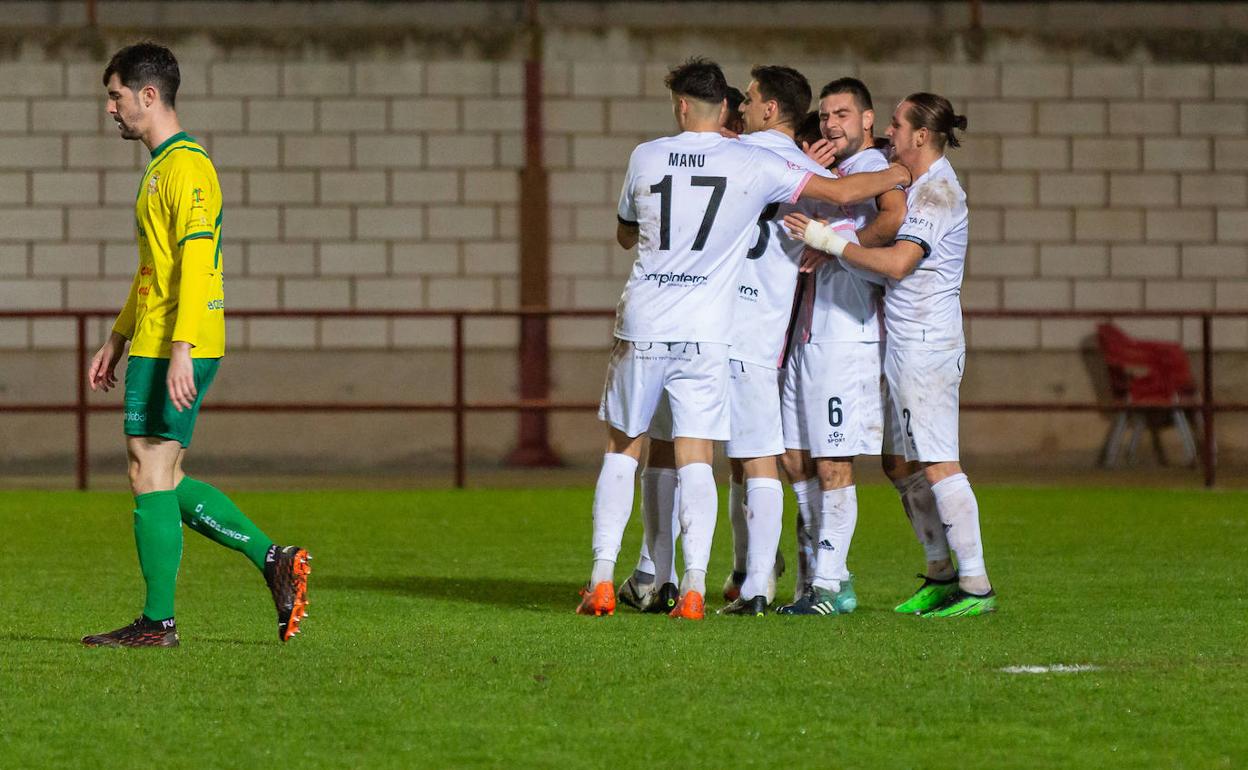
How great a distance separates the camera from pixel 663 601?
5.61 meters

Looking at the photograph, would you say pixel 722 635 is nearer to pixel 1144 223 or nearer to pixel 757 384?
pixel 757 384

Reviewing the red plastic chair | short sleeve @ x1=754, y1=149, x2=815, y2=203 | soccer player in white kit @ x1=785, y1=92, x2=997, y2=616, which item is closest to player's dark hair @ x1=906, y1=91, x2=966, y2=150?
soccer player in white kit @ x1=785, y1=92, x2=997, y2=616

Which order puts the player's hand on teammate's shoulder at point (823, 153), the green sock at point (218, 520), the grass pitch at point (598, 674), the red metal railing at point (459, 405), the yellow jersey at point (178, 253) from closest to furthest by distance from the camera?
1. the grass pitch at point (598, 674)
2. the yellow jersey at point (178, 253)
3. the green sock at point (218, 520)
4. the player's hand on teammate's shoulder at point (823, 153)
5. the red metal railing at point (459, 405)

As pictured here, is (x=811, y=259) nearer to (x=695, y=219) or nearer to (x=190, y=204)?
(x=695, y=219)

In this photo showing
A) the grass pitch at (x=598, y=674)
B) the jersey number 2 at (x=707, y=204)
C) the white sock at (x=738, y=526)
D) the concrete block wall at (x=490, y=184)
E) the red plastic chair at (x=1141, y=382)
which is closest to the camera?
the grass pitch at (x=598, y=674)

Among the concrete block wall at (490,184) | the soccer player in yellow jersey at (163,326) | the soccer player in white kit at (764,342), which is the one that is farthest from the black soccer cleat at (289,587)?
the concrete block wall at (490,184)

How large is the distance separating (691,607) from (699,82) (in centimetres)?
158

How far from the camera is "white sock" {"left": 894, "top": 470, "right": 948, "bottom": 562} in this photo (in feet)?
18.7

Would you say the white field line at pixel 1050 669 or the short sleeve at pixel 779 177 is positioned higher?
the short sleeve at pixel 779 177

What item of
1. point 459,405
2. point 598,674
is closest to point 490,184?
point 459,405

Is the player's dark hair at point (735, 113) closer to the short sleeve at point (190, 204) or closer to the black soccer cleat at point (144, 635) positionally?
the short sleeve at point (190, 204)

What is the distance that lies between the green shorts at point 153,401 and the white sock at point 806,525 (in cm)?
206

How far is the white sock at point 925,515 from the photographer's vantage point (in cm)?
571

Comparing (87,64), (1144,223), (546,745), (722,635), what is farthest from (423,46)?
(546,745)
